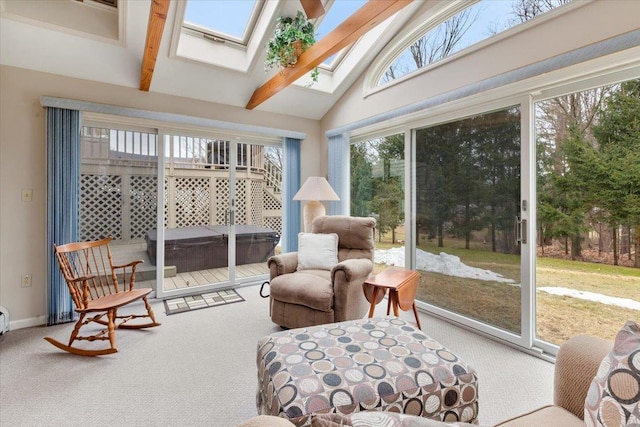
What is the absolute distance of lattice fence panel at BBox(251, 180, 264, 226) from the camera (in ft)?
14.2

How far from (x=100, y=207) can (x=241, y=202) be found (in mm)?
1615

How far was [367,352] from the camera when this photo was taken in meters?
1.37

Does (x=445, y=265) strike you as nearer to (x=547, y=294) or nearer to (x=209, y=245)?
(x=547, y=294)

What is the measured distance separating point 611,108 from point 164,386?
11.6 ft

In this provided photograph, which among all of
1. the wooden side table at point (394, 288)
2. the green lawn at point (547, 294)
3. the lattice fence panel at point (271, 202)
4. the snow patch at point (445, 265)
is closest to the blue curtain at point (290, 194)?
the lattice fence panel at point (271, 202)

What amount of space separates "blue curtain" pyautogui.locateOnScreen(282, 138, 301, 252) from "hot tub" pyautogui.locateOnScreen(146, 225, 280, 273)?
0.26m

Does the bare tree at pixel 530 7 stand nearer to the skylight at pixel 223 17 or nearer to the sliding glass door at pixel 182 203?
the skylight at pixel 223 17

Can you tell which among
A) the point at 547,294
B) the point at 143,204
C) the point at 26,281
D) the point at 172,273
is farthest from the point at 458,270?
the point at 26,281

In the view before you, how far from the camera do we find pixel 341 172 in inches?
164

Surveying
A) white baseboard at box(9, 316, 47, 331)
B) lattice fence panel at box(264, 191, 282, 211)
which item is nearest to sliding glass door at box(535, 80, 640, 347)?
lattice fence panel at box(264, 191, 282, 211)

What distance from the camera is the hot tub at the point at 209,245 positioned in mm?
3697

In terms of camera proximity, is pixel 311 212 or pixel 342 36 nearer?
pixel 342 36

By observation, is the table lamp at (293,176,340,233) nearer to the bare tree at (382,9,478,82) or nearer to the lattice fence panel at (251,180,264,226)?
the lattice fence panel at (251,180,264,226)

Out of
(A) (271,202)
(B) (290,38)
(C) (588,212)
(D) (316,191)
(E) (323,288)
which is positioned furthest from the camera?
(A) (271,202)
